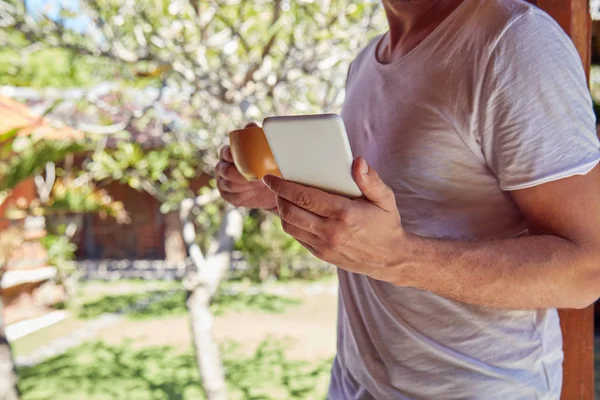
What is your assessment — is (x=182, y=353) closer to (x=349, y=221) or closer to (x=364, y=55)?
(x=364, y=55)

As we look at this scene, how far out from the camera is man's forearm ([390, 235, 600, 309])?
2.34 ft

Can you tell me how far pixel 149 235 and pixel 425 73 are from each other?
460 inches

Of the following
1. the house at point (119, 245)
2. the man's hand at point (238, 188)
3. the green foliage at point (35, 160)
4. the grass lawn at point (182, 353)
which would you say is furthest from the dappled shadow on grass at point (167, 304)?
the man's hand at point (238, 188)

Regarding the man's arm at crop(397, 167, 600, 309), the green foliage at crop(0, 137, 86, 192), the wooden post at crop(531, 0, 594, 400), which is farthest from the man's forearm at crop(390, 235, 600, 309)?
the green foliage at crop(0, 137, 86, 192)

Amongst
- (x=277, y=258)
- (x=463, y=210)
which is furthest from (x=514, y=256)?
(x=277, y=258)

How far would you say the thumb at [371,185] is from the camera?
1.95 ft

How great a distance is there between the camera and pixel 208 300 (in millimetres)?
3354

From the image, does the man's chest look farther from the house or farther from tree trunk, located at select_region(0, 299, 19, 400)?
the house

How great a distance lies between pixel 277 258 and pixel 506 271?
29.3 feet

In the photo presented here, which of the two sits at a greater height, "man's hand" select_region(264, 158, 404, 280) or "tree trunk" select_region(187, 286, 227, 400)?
"man's hand" select_region(264, 158, 404, 280)

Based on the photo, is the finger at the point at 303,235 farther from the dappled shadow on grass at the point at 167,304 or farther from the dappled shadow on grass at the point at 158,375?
the dappled shadow on grass at the point at 167,304

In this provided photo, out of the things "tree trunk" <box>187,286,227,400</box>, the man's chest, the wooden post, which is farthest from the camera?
"tree trunk" <box>187,286,227,400</box>

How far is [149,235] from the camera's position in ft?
39.5

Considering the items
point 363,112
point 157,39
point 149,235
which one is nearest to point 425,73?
point 363,112
